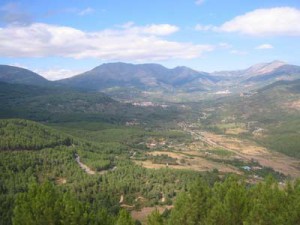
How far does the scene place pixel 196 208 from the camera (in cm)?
5384

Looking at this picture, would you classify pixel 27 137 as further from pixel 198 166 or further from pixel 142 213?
pixel 198 166

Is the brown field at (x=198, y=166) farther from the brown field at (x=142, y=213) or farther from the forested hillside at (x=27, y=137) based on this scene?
the brown field at (x=142, y=213)

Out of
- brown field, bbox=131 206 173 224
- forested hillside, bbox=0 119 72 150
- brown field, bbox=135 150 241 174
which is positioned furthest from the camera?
brown field, bbox=135 150 241 174

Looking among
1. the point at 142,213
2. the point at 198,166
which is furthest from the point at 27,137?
the point at 198,166

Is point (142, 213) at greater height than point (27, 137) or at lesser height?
lesser

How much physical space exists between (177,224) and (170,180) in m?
90.0

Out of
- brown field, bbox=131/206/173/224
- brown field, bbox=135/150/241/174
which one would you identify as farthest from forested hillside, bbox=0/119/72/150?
brown field, bbox=131/206/173/224

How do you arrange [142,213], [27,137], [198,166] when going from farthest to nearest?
[198,166] < [27,137] < [142,213]

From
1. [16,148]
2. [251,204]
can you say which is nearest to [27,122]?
[16,148]

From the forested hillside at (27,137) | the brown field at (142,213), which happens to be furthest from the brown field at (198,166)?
the brown field at (142,213)

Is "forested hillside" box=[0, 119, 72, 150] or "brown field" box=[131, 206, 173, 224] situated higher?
"forested hillside" box=[0, 119, 72, 150]

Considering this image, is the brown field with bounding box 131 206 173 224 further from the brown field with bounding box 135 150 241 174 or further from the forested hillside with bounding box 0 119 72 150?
the forested hillside with bounding box 0 119 72 150

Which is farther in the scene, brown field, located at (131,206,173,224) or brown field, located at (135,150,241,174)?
brown field, located at (135,150,241,174)

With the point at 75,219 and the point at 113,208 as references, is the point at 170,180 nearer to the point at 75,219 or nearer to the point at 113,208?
the point at 113,208
